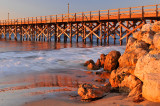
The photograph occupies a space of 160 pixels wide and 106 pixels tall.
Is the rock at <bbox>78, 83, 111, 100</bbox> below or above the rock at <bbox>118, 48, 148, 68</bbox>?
below

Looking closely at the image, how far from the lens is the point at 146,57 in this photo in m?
4.26

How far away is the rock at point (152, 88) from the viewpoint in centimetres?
325

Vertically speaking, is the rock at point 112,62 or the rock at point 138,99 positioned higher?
the rock at point 112,62

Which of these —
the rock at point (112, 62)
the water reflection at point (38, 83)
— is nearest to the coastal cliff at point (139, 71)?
the rock at point (112, 62)

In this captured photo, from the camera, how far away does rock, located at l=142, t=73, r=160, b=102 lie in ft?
10.7

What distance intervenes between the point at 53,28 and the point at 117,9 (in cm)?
1318

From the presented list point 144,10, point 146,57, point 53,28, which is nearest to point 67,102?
point 146,57

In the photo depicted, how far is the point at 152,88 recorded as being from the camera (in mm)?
3314

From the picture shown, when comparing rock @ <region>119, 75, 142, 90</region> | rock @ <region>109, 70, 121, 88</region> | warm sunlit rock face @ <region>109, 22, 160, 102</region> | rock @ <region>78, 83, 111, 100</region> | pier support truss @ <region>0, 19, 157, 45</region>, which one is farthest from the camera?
pier support truss @ <region>0, 19, 157, 45</region>

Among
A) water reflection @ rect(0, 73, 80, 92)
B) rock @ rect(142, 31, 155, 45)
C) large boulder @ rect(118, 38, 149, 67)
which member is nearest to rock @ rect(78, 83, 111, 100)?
water reflection @ rect(0, 73, 80, 92)

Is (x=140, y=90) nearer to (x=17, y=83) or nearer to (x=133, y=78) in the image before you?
(x=133, y=78)

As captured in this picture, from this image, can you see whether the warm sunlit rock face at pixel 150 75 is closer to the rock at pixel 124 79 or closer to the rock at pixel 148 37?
the rock at pixel 124 79

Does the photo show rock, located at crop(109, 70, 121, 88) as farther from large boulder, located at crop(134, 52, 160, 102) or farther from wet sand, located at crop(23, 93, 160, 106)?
wet sand, located at crop(23, 93, 160, 106)

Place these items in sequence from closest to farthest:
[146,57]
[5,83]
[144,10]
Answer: [146,57]
[5,83]
[144,10]
